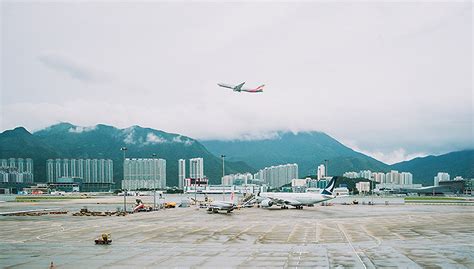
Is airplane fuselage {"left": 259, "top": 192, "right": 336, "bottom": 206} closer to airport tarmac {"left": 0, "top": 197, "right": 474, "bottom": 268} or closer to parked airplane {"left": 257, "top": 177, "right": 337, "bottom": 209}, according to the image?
parked airplane {"left": 257, "top": 177, "right": 337, "bottom": 209}

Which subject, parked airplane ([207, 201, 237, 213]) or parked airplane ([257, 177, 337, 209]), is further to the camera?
parked airplane ([257, 177, 337, 209])

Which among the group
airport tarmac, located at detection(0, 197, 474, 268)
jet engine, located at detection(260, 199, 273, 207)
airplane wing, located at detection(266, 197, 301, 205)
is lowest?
jet engine, located at detection(260, 199, 273, 207)

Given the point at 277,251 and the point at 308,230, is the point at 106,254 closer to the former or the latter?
the point at 277,251

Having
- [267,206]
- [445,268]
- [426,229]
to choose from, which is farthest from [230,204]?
[445,268]

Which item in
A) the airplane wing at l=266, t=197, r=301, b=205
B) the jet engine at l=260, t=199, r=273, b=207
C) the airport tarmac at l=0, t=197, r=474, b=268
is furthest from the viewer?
the jet engine at l=260, t=199, r=273, b=207

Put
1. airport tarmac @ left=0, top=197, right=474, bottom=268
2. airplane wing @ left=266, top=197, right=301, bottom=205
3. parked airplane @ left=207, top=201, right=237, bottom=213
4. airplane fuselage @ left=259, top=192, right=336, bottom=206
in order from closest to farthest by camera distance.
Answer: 1. airport tarmac @ left=0, top=197, right=474, bottom=268
2. parked airplane @ left=207, top=201, right=237, bottom=213
3. airplane fuselage @ left=259, top=192, right=336, bottom=206
4. airplane wing @ left=266, top=197, right=301, bottom=205

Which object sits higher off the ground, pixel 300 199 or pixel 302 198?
pixel 302 198

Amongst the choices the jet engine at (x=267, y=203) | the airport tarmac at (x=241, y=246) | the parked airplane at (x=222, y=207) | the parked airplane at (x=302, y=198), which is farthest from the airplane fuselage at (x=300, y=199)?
the airport tarmac at (x=241, y=246)

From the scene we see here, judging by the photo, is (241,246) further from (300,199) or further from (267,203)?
(267,203)

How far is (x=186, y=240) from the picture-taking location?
4638 cm

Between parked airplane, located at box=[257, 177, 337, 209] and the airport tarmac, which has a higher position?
the airport tarmac

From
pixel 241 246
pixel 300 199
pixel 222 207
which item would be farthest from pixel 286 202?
pixel 241 246

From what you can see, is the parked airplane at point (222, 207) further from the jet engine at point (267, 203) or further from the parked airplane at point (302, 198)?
the jet engine at point (267, 203)

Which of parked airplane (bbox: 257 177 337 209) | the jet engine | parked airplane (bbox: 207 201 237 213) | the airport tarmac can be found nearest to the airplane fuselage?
parked airplane (bbox: 257 177 337 209)
